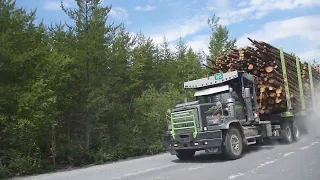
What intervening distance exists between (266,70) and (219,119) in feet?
15.4

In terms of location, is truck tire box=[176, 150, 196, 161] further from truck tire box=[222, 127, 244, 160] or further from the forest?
the forest

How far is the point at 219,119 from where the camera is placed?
11.4 meters

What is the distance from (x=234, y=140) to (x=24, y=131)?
7.19m

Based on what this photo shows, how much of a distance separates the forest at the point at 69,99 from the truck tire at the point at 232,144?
527 cm

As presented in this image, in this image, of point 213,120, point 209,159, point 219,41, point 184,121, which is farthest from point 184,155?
point 219,41

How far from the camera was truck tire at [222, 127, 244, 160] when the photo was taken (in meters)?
11.2

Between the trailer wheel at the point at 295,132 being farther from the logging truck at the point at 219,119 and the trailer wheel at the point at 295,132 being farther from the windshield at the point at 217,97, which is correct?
the windshield at the point at 217,97

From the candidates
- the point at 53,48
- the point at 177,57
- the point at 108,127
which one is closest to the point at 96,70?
the point at 53,48

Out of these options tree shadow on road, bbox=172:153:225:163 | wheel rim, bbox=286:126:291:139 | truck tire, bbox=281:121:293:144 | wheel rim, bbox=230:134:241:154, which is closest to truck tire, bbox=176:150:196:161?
tree shadow on road, bbox=172:153:225:163

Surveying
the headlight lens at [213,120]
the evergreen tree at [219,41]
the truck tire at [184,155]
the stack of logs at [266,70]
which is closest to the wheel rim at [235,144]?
the headlight lens at [213,120]

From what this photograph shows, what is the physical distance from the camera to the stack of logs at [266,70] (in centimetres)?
1475

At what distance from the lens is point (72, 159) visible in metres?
13.4

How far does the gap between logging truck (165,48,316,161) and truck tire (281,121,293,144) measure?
36cm

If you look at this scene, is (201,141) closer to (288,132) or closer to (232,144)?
(232,144)
